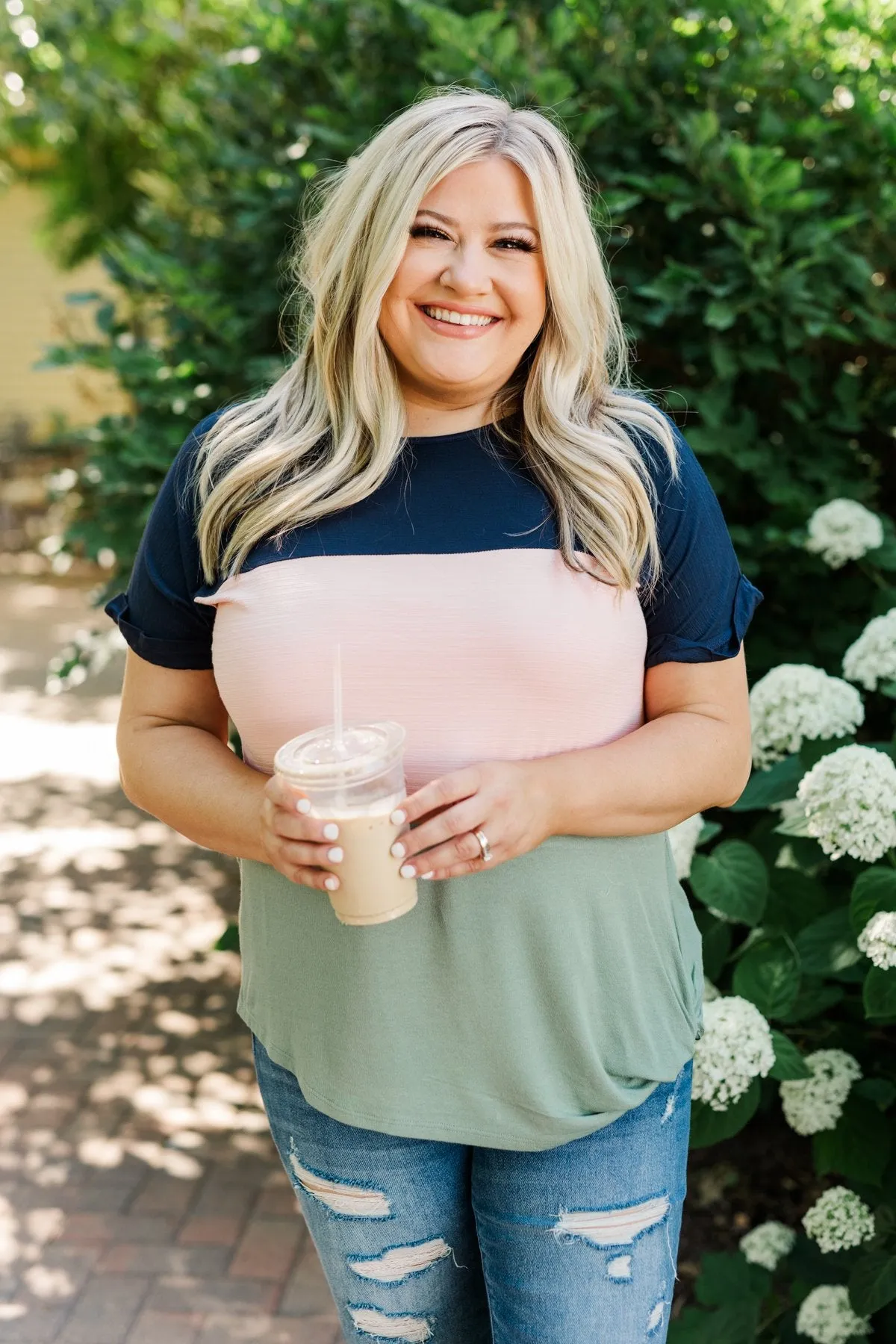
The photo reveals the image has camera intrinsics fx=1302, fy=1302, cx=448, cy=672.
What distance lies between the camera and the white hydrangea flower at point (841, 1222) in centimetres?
223

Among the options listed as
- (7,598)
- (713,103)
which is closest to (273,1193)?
(713,103)

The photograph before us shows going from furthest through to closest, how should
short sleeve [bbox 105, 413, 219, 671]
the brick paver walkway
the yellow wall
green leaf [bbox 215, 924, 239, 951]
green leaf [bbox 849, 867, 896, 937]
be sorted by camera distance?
1. the yellow wall
2. green leaf [bbox 215, 924, 239, 951]
3. the brick paver walkway
4. green leaf [bbox 849, 867, 896, 937]
5. short sleeve [bbox 105, 413, 219, 671]

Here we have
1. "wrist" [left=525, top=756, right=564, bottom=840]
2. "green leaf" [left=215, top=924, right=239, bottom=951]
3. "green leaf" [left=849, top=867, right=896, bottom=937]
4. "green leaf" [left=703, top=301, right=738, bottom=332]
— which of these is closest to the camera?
"wrist" [left=525, top=756, right=564, bottom=840]

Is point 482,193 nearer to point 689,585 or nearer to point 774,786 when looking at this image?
point 689,585

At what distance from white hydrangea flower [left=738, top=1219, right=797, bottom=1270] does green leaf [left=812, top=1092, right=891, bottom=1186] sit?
0.27 m

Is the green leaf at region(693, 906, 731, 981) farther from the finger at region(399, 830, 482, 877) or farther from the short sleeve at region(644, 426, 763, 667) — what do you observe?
the finger at region(399, 830, 482, 877)

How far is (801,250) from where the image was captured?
9.23 feet

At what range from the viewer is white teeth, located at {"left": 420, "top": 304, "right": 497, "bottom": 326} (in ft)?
5.44

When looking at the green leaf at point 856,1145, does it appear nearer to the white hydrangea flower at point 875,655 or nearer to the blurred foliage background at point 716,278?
the blurred foliage background at point 716,278

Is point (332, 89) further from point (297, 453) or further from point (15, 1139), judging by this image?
point (15, 1139)

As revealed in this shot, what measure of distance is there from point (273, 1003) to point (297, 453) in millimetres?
722

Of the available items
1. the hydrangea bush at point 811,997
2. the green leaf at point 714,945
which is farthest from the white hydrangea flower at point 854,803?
the green leaf at point 714,945

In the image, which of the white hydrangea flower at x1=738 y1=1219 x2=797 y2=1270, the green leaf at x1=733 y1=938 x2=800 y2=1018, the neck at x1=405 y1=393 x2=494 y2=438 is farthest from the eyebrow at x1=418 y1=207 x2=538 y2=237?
the white hydrangea flower at x1=738 y1=1219 x2=797 y2=1270

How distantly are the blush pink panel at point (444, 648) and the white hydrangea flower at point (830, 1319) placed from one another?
1314mm
